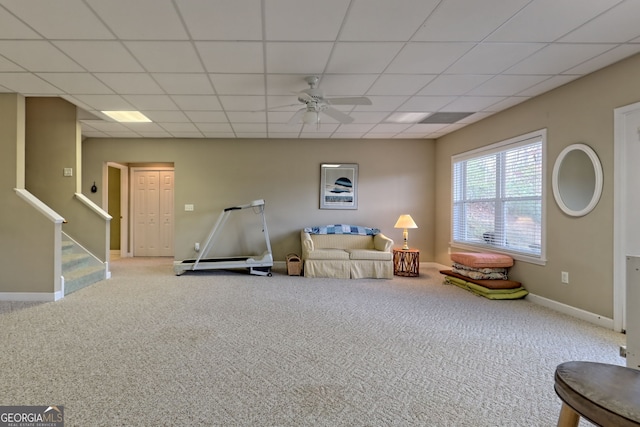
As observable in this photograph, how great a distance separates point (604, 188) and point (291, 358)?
343cm

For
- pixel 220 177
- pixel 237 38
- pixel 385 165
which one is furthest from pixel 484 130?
pixel 220 177

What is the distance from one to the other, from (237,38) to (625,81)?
11.8ft

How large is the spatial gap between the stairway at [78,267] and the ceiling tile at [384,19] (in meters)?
4.56

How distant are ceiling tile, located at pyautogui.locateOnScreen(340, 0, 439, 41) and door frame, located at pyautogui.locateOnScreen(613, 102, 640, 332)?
225 cm

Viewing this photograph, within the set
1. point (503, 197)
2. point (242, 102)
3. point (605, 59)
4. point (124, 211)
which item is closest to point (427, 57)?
point (605, 59)

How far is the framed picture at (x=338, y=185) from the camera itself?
6.13 m

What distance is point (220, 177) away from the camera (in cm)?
610

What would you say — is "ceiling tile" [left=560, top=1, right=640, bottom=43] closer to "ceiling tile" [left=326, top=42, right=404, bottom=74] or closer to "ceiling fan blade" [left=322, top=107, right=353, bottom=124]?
"ceiling tile" [left=326, top=42, right=404, bottom=74]

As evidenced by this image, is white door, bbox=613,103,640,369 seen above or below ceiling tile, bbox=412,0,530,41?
below

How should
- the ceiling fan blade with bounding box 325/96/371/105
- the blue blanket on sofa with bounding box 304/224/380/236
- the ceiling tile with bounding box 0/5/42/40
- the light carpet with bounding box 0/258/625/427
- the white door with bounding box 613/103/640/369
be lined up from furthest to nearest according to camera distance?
the blue blanket on sofa with bounding box 304/224/380/236, the ceiling fan blade with bounding box 325/96/371/105, the white door with bounding box 613/103/640/369, the ceiling tile with bounding box 0/5/42/40, the light carpet with bounding box 0/258/625/427

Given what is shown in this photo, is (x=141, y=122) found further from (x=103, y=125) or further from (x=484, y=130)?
(x=484, y=130)

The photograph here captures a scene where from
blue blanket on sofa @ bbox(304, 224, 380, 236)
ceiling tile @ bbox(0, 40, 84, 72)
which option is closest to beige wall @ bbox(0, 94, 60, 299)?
ceiling tile @ bbox(0, 40, 84, 72)

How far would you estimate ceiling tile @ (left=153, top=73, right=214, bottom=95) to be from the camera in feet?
10.7

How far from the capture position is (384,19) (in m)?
2.29
